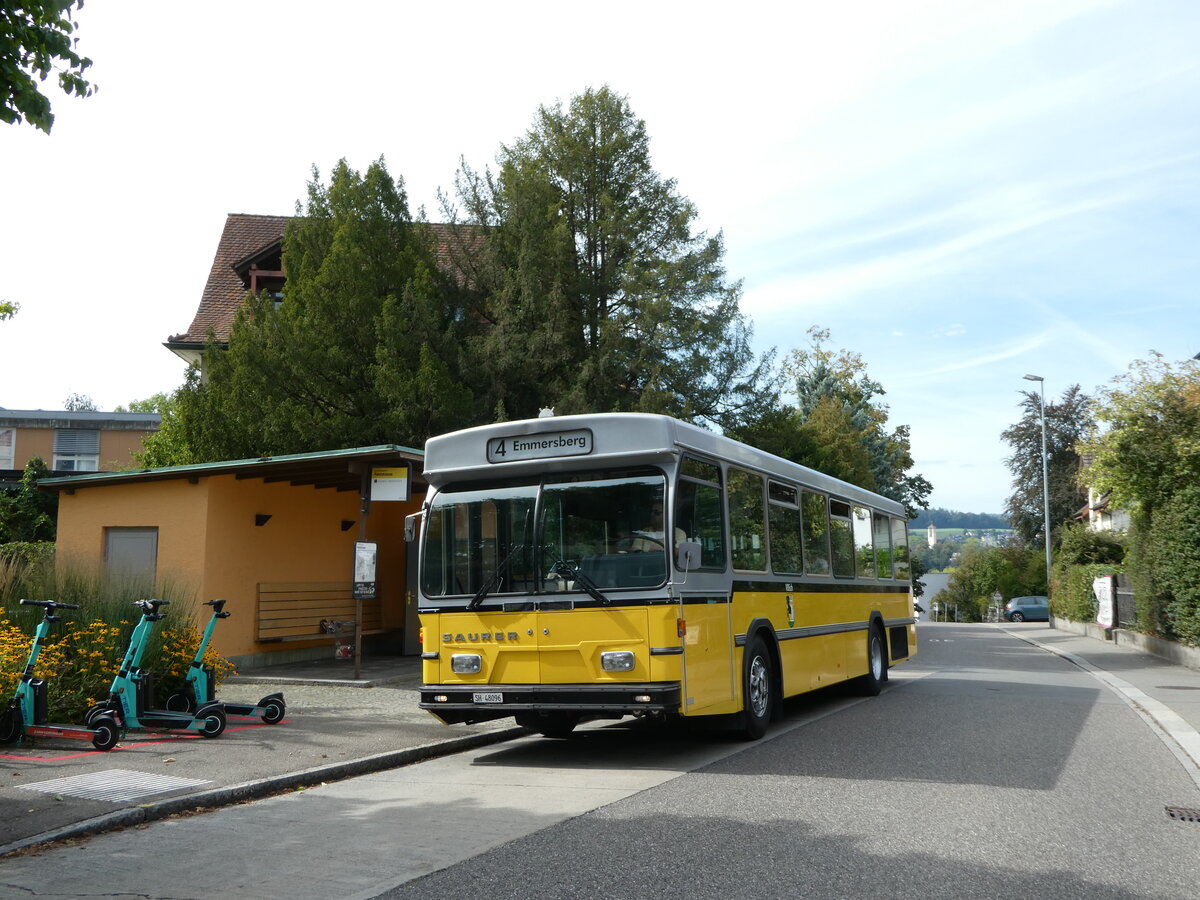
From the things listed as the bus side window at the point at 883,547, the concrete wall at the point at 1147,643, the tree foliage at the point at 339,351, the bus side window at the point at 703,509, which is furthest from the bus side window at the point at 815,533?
the tree foliage at the point at 339,351

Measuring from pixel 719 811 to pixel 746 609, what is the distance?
326 cm

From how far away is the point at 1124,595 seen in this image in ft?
97.2

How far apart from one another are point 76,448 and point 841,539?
50779mm

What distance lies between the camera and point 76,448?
182ft

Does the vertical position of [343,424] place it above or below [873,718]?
above

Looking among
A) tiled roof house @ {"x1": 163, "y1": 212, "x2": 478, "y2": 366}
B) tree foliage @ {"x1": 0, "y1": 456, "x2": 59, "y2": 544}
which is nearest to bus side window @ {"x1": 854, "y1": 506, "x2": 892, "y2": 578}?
tiled roof house @ {"x1": 163, "y1": 212, "x2": 478, "y2": 366}

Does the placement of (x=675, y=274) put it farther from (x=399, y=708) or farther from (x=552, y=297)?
(x=399, y=708)

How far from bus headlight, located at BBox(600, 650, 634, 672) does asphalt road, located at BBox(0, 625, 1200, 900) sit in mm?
861

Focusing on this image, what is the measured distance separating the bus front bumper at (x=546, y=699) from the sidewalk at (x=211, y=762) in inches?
22.8

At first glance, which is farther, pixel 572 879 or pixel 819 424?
pixel 819 424

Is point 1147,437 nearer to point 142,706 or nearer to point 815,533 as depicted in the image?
point 815,533

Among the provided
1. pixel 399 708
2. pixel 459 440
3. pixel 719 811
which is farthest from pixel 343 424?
pixel 719 811

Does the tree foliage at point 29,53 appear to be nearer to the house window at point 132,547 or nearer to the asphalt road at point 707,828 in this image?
the asphalt road at point 707,828

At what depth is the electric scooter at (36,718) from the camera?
29.6 feet
